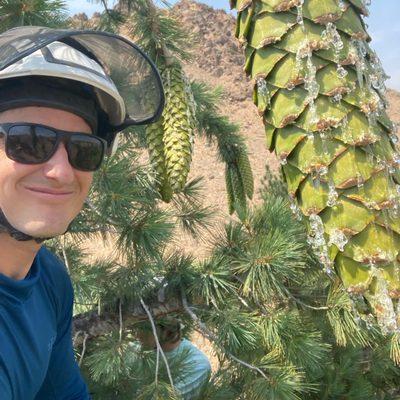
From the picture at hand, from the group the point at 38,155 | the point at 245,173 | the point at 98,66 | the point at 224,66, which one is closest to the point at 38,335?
the point at 38,155

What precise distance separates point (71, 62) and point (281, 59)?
1.09ft

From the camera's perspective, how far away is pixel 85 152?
97 centimetres

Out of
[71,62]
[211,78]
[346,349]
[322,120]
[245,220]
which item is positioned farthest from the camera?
[211,78]

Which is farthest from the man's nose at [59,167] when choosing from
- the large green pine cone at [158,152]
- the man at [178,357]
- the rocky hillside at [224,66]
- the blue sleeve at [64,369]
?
the rocky hillside at [224,66]

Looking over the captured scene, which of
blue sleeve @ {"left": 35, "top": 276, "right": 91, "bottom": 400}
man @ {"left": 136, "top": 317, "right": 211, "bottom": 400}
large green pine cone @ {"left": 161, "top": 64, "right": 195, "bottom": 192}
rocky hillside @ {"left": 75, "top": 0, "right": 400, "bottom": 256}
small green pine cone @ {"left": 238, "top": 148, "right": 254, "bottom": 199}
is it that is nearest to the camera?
blue sleeve @ {"left": 35, "top": 276, "right": 91, "bottom": 400}

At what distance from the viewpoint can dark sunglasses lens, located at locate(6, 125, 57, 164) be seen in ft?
2.91

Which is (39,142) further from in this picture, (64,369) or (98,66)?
(64,369)

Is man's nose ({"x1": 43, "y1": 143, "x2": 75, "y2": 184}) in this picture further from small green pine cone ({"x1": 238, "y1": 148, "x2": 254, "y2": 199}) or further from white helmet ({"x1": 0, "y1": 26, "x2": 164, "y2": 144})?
small green pine cone ({"x1": 238, "y1": 148, "x2": 254, "y2": 199})

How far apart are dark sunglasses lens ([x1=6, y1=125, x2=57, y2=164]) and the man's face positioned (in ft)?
0.04

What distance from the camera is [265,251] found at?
4.88ft

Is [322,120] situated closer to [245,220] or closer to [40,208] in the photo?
[40,208]

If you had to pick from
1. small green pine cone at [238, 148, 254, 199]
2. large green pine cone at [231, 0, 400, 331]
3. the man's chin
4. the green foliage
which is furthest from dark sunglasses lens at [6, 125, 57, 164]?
small green pine cone at [238, 148, 254, 199]

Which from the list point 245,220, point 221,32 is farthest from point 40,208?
point 221,32

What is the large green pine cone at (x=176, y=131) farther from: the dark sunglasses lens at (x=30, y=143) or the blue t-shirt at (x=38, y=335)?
the dark sunglasses lens at (x=30, y=143)
